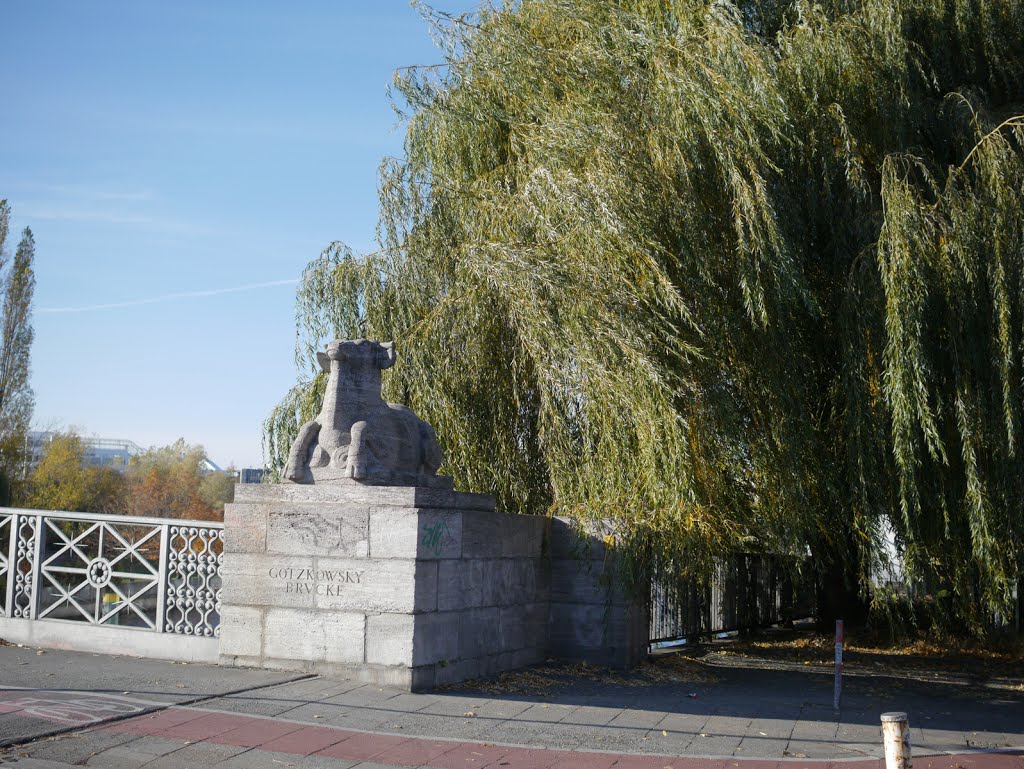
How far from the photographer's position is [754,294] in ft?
37.3

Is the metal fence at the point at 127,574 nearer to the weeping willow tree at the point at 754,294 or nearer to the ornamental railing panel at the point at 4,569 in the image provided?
the ornamental railing panel at the point at 4,569

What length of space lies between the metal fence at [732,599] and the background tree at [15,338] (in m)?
34.4

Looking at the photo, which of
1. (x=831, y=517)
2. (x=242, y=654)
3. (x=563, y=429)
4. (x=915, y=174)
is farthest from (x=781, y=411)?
(x=242, y=654)

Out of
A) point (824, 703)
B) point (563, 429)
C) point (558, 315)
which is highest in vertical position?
point (558, 315)

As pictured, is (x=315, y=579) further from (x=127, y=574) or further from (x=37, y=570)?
(x=37, y=570)

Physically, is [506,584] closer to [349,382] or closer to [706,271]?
[349,382]

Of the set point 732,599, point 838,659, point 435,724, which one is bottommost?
point 435,724

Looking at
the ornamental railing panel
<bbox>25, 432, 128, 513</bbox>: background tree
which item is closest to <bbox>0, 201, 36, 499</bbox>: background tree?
<bbox>25, 432, 128, 513</bbox>: background tree

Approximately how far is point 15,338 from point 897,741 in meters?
44.0

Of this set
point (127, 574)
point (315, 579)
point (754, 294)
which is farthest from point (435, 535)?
point (754, 294)

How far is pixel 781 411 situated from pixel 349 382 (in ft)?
15.4

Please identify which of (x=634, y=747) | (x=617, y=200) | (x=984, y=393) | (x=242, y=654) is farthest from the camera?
(x=617, y=200)

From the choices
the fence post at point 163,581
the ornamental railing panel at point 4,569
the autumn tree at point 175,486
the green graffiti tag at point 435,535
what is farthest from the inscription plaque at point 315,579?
the autumn tree at point 175,486

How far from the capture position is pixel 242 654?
400 inches
